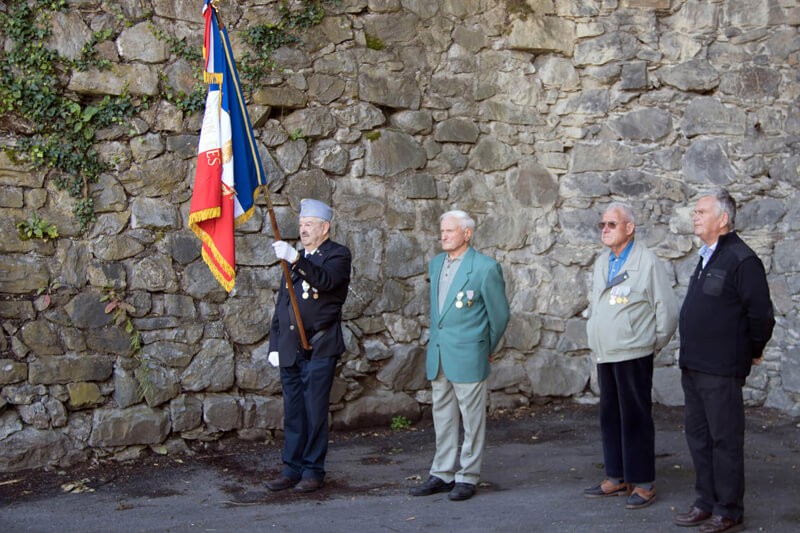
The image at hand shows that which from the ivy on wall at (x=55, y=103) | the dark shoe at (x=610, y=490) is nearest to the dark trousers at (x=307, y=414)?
the dark shoe at (x=610, y=490)

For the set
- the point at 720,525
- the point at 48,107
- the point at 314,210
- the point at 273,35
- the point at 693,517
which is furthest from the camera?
the point at 273,35

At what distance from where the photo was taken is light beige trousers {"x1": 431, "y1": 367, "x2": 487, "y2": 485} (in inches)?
193

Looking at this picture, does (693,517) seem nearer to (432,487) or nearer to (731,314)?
(731,314)

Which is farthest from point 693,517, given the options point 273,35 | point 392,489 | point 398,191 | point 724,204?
point 273,35

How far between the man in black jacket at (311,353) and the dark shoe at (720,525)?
2.09 metres

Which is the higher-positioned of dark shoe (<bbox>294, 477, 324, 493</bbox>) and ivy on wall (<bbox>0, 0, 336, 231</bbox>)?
ivy on wall (<bbox>0, 0, 336, 231</bbox>)

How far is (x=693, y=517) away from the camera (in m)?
4.38

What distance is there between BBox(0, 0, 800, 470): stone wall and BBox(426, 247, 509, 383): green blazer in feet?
5.93

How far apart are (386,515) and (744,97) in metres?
4.29

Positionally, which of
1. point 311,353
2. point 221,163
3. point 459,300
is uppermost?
point 221,163

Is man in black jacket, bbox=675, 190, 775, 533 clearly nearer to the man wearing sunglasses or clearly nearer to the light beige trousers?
the man wearing sunglasses

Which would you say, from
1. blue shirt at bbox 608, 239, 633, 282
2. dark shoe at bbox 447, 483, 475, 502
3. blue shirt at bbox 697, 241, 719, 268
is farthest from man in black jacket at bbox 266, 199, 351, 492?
blue shirt at bbox 697, 241, 719, 268

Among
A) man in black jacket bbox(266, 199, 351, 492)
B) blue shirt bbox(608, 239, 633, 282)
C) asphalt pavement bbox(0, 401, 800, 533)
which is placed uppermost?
blue shirt bbox(608, 239, 633, 282)

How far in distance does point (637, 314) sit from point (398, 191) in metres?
2.67
